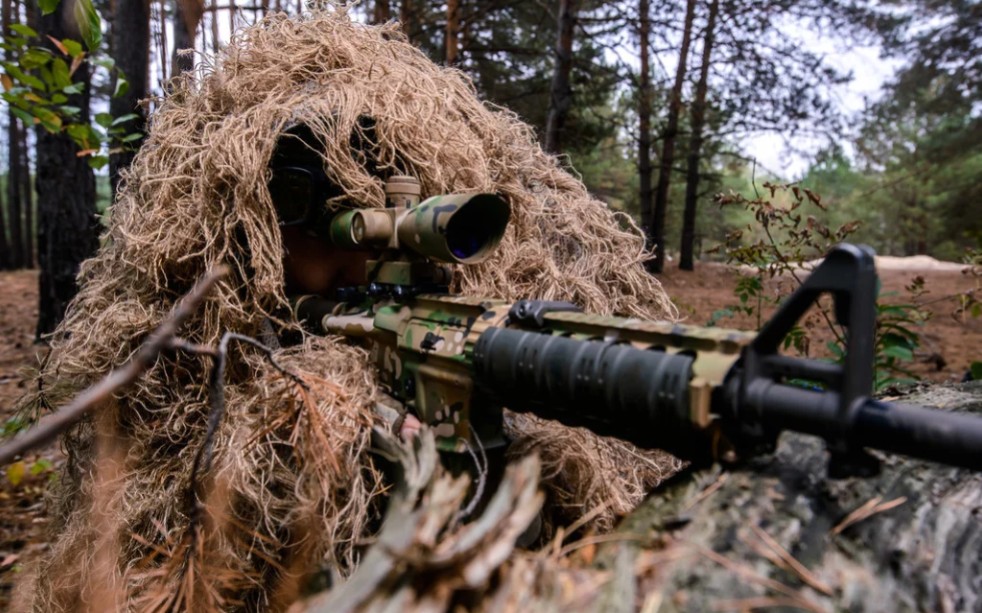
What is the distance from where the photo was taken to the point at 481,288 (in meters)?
2.61

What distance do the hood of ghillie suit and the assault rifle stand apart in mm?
292

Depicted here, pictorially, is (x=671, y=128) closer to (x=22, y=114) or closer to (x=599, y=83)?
(x=599, y=83)

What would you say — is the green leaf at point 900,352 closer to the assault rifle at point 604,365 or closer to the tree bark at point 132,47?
the assault rifle at point 604,365

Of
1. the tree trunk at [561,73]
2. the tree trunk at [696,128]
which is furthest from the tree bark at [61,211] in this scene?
the tree trunk at [696,128]

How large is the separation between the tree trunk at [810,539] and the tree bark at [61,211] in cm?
511

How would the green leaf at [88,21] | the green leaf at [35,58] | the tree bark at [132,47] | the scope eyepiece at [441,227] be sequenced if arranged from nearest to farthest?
the green leaf at [88,21], the scope eyepiece at [441,227], the green leaf at [35,58], the tree bark at [132,47]

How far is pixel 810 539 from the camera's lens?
40.1 inches

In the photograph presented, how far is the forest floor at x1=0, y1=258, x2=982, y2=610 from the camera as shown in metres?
3.14

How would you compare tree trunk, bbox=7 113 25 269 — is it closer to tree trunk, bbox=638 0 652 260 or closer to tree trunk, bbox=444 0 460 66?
tree trunk, bbox=444 0 460 66

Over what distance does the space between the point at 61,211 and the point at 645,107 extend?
6822mm

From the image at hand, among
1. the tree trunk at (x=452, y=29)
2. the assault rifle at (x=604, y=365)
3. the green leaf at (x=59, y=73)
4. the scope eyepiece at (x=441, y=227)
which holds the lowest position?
the assault rifle at (x=604, y=365)

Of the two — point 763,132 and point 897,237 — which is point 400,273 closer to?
point 763,132

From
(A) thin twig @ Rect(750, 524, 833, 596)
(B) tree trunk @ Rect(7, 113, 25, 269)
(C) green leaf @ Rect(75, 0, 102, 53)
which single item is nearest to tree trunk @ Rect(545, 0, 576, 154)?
(C) green leaf @ Rect(75, 0, 102, 53)

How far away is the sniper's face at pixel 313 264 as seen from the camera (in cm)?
284
